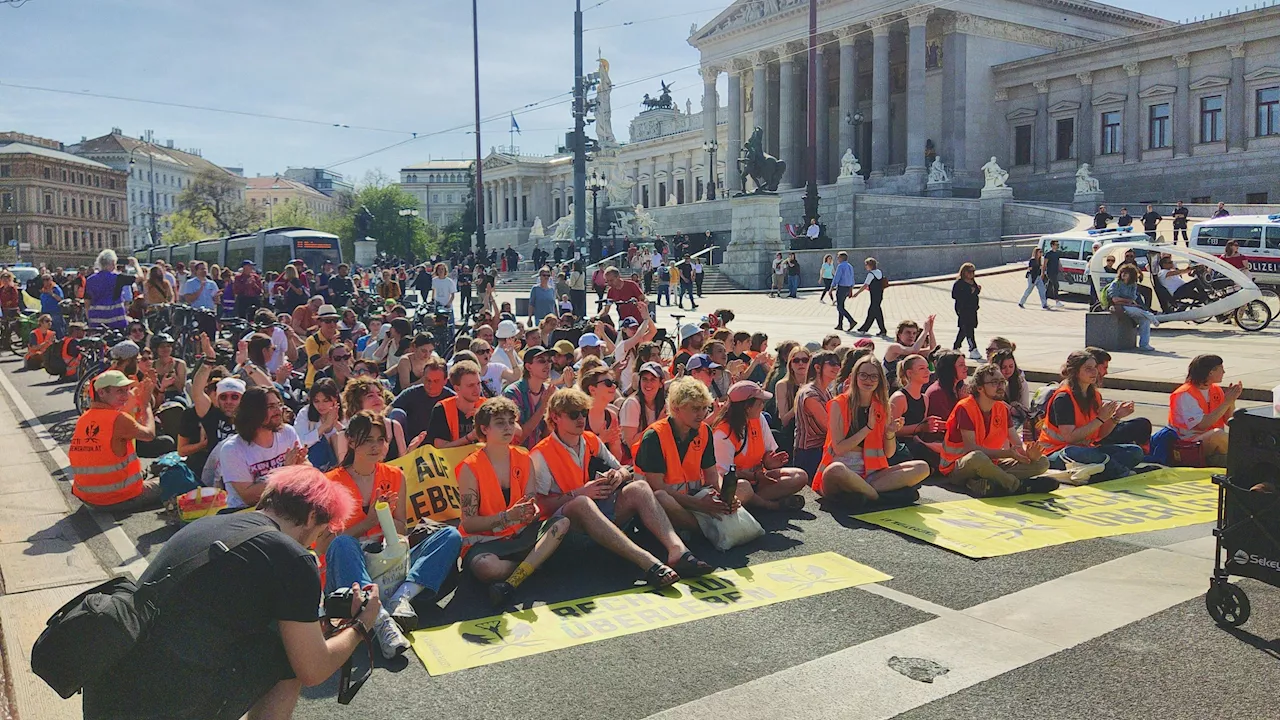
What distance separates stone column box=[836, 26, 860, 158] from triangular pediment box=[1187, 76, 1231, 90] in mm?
16713

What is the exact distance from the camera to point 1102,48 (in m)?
51.2

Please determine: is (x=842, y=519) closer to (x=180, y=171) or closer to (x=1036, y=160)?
(x=1036, y=160)

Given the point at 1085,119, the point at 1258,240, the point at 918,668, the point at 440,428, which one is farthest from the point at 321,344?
the point at 1085,119

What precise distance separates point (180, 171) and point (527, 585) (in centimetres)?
14443

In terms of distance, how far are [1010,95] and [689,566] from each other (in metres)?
56.3

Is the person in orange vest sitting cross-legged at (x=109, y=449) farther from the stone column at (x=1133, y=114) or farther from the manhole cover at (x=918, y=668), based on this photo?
the stone column at (x=1133, y=114)

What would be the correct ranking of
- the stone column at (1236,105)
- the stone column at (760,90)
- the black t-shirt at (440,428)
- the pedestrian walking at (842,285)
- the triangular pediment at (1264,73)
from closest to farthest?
the black t-shirt at (440,428) < the pedestrian walking at (842,285) < the triangular pediment at (1264,73) < the stone column at (1236,105) < the stone column at (760,90)

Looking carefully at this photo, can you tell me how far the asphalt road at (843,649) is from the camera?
4.39 meters

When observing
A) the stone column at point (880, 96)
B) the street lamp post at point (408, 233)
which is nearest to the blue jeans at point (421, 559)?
the stone column at point (880, 96)

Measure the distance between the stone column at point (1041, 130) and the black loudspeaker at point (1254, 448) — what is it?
179 feet

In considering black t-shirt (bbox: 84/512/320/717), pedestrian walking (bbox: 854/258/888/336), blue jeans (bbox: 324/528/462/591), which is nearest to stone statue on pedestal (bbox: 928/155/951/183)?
pedestrian walking (bbox: 854/258/888/336)

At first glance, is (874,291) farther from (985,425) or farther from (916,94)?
(916,94)

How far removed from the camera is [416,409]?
26.8 feet

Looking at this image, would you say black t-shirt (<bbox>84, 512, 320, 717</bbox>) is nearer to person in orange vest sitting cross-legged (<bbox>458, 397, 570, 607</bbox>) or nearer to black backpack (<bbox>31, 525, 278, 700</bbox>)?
black backpack (<bbox>31, 525, 278, 700</bbox>)
